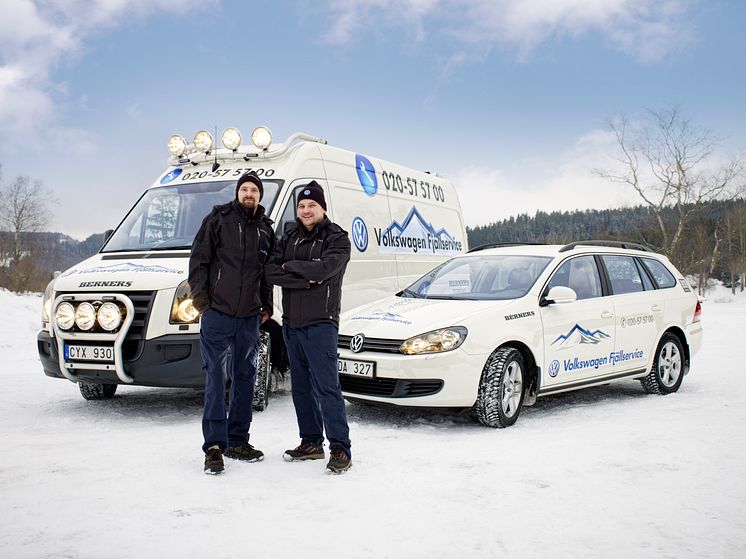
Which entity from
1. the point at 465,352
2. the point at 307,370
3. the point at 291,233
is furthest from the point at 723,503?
the point at 291,233

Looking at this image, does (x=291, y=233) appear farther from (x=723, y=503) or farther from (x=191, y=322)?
(x=723, y=503)

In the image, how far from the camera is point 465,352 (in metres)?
5.57

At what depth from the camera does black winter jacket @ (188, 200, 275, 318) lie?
4.50 meters

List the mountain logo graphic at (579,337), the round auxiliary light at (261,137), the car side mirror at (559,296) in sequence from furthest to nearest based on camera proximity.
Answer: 1. the round auxiliary light at (261,137)
2. the mountain logo graphic at (579,337)
3. the car side mirror at (559,296)

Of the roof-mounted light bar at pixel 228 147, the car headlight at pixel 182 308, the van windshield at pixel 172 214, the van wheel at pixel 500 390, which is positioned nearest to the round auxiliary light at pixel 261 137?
the roof-mounted light bar at pixel 228 147

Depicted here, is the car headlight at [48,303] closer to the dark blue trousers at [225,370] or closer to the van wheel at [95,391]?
the van wheel at [95,391]

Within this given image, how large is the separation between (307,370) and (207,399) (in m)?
0.69

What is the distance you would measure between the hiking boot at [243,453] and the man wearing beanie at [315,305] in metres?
0.23

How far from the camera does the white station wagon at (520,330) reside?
562cm

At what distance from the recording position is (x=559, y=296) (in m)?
6.21

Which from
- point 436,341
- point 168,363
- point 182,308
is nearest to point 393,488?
point 436,341

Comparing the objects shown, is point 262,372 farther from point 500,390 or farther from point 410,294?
point 500,390

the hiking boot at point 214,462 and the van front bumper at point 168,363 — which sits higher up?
the van front bumper at point 168,363

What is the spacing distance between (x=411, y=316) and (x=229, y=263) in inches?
76.9
